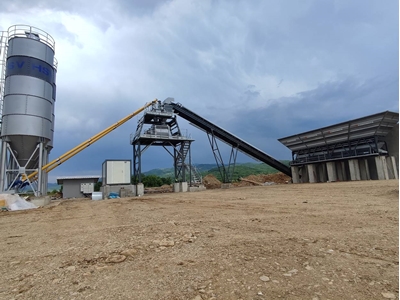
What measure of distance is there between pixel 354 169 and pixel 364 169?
1197 millimetres

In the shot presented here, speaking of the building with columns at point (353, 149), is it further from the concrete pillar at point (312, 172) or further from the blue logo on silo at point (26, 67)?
the blue logo on silo at point (26, 67)

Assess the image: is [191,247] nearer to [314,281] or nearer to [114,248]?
[114,248]

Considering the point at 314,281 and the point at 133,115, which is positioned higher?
the point at 133,115

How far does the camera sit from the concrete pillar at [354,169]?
3011cm

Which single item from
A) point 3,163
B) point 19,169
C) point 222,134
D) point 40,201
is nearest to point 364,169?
point 222,134

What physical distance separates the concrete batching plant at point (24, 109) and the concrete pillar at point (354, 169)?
3410 cm

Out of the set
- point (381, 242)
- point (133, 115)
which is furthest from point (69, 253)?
point (133, 115)

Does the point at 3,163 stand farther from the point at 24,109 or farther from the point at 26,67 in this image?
the point at 26,67

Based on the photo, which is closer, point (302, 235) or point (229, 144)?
point (302, 235)

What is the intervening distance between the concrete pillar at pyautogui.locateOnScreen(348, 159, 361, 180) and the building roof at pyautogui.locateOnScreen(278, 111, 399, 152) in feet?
10.1

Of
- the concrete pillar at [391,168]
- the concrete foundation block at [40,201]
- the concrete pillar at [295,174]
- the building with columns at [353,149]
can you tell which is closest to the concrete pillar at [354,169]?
the building with columns at [353,149]

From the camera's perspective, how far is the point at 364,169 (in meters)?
30.3

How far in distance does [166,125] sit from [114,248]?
25667 mm

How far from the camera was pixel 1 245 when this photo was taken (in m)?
5.12
